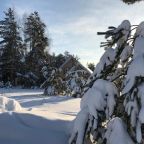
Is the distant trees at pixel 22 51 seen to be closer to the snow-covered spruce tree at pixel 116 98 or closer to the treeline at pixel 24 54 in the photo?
the treeline at pixel 24 54

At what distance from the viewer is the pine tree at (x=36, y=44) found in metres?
45.6

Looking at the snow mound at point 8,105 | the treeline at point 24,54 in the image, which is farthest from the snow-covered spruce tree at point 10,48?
the snow mound at point 8,105

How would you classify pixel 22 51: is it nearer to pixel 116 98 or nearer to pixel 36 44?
pixel 36 44

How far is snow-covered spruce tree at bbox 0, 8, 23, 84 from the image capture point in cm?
4566

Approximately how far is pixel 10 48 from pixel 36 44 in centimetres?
341

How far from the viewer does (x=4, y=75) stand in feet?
150

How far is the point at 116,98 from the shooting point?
479 centimetres

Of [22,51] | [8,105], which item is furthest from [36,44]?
[8,105]

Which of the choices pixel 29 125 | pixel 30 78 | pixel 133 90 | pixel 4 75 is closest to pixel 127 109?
pixel 133 90

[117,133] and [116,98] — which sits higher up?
[116,98]

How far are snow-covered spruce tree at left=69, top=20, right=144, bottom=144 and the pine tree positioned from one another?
37.4 m

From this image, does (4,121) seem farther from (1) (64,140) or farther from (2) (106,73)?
(2) (106,73)

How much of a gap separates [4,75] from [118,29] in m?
41.7

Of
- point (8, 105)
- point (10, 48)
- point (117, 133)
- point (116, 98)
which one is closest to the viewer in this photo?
point (117, 133)
